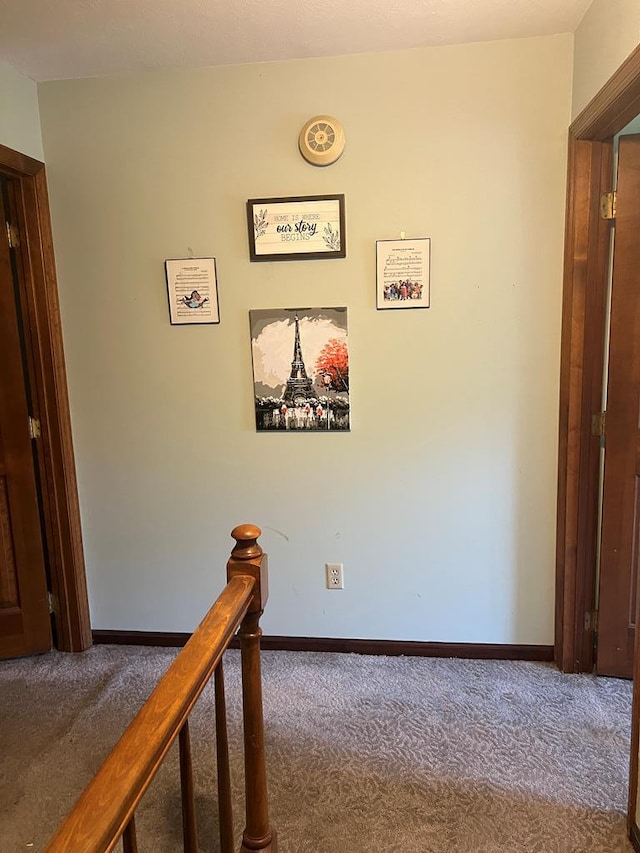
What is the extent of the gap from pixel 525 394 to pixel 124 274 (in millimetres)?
1690

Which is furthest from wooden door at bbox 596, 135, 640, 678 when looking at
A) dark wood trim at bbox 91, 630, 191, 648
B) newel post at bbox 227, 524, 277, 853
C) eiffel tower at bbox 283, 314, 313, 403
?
dark wood trim at bbox 91, 630, 191, 648

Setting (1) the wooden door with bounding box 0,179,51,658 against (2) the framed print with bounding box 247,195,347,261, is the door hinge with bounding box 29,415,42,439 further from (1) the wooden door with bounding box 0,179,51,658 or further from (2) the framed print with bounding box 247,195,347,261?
(2) the framed print with bounding box 247,195,347,261

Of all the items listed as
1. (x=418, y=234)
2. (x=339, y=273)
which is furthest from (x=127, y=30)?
(x=418, y=234)

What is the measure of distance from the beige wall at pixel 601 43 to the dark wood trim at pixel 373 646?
2.07m

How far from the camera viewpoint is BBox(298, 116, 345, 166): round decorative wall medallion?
213cm

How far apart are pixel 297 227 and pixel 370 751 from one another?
74.6 inches

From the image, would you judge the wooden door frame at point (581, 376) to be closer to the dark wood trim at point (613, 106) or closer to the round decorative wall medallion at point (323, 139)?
the dark wood trim at point (613, 106)

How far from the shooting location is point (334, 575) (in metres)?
2.44

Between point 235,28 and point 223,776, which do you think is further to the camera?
point 235,28

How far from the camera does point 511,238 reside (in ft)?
7.07

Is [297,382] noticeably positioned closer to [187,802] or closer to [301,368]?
[301,368]

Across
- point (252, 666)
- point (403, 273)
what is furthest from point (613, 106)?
point (252, 666)

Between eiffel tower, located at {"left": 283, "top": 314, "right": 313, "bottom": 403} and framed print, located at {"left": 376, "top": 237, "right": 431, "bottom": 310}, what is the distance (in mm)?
367

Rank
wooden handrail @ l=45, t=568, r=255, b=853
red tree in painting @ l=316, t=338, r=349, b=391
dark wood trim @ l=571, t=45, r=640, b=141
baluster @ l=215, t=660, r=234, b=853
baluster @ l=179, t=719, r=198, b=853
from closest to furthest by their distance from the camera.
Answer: wooden handrail @ l=45, t=568, r=255, b=853
baluster @ l=179, t=719, r=198, b=853
baluster @ l=215, t=660, r=234, b=853
dark wood trim @ l=571, t=45, r=640, b=141
red tree in painting @ l=316, t=338, r=349, b=391
